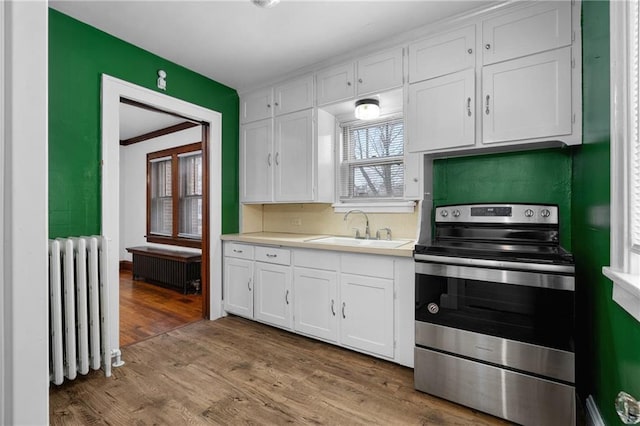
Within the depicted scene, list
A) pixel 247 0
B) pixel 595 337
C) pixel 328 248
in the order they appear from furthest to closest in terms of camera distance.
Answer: pixel 328 248, pixel 247 0, pixel 595 337

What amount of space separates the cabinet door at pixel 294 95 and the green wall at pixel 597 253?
204 cm

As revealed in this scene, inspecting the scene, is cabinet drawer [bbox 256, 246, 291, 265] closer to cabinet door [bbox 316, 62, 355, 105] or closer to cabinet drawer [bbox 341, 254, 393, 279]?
cabinet drawer [bbox 341, 254, 393, 279]

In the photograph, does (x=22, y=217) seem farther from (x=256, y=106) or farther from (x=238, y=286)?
(x=256, y=106)

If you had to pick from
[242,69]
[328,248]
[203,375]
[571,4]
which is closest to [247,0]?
[242,69]

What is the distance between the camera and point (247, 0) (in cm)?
213


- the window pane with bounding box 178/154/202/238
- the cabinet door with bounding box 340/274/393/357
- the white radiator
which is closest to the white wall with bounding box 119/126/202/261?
the window pane with bounding box 178/154/202/238

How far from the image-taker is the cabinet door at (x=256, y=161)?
11.1ft

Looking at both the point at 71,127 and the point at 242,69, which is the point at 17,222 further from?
the point at 242,69

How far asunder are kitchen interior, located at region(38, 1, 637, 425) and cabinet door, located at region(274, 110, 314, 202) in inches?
0.6

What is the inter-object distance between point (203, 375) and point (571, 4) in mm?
3341

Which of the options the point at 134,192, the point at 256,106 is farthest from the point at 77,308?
the point at 134,192

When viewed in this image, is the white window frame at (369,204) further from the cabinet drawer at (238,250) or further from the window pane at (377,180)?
the cabinet drawer at (238,250)

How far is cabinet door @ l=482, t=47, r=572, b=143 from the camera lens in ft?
6.43

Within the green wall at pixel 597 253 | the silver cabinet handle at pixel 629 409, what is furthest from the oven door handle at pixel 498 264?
the silver cabinet handle at pixel 629 409
